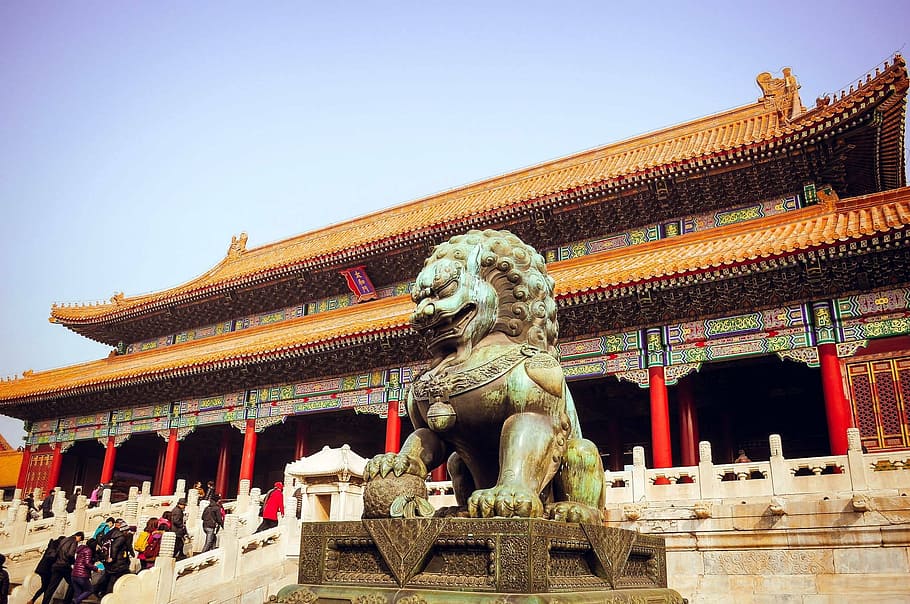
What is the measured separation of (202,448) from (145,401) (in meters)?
4.27

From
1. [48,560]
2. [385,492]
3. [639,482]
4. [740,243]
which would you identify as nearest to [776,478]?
[639,482]

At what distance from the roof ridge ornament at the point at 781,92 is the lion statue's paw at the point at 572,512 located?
52.9 feet

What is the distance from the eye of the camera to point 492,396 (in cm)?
362

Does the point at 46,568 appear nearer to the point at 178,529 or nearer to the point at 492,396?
the point at 178,529

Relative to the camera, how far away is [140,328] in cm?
2431

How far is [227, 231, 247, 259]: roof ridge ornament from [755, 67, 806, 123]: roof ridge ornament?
731 inches

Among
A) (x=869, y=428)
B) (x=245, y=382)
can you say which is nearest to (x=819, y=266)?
(x=869, y=428)

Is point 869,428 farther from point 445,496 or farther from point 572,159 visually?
point 572,159

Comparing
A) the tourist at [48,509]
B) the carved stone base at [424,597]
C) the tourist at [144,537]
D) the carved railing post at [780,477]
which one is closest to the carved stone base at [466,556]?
the carved stone base at [424,597]

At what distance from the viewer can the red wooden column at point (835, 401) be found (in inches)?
429

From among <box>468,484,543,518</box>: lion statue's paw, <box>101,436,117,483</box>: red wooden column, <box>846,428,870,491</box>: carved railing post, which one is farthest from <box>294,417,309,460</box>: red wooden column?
<box>468,484,543,518</box>: lion statue's paw

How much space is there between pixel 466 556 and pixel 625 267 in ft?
39.5

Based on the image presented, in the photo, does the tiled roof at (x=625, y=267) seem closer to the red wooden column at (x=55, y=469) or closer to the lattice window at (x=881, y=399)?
the red wooden column at (x=55, y=469)

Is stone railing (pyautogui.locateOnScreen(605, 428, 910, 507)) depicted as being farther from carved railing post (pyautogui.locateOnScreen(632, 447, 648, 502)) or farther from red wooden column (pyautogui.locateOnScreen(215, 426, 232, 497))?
red wooden column (pyautogui.locateOnScreen(215, 426, 232, 497))
